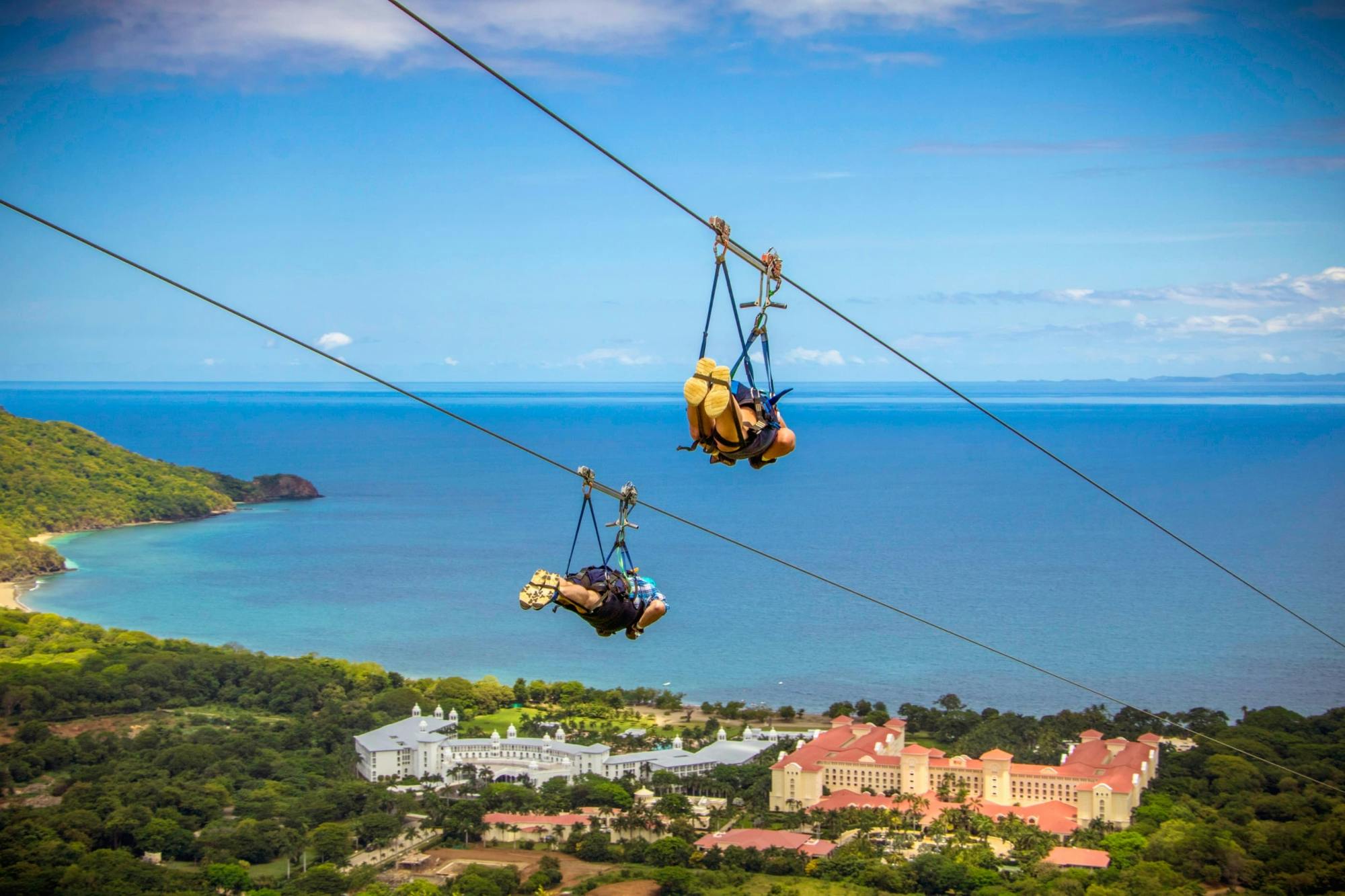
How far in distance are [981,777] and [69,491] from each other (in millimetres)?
54914

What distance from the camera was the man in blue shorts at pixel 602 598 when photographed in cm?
752

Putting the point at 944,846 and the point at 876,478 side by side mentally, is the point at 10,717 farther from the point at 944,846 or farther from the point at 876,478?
the point at 876,478

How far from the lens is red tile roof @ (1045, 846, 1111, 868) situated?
2531 cm

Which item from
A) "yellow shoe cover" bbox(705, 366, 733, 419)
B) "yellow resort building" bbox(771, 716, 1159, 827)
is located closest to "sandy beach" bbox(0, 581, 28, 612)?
"yellow resort building" bbox(771, 716, 1159, 827)

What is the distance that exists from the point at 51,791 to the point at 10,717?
541 centimetres

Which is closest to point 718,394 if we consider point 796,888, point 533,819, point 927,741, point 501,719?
point 796,888

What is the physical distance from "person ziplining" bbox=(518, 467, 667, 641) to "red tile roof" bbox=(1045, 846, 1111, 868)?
64.0ft

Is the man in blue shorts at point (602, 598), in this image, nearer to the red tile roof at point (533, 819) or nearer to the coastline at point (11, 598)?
the red tile roof at point (533, 819)

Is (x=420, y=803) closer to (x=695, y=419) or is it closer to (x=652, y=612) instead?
(x=652, y=612)

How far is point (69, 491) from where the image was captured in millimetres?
70875

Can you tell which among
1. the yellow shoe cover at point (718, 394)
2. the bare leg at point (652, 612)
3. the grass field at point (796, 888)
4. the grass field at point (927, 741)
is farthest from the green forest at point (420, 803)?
the yellow shoe cover at point (718, 394)

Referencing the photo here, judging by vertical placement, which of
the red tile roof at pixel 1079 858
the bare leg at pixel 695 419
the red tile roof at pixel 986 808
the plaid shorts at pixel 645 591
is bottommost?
the red tile roof at pixel 1079 858

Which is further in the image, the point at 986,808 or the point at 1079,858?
the point at 986,808

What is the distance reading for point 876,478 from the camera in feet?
331
